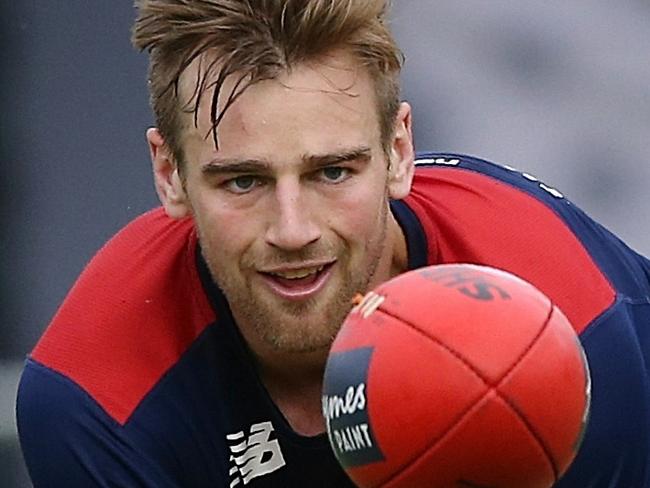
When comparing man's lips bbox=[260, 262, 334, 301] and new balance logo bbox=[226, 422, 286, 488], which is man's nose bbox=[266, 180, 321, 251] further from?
new balance logo bbox=[226, 422, 286, 488]

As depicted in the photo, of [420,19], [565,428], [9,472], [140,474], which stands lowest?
[9,472]

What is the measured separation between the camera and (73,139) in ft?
16.0

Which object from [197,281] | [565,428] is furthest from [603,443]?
[197,281]

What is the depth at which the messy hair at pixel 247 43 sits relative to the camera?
296cm

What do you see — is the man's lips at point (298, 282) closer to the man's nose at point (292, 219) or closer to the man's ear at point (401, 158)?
the man's nose at point (292, 219)

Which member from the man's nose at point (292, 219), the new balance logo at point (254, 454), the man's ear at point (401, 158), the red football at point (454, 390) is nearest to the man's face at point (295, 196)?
the man's nose at point (292, 219)

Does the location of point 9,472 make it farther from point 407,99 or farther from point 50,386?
point 50,386

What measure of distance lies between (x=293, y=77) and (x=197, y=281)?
47cm

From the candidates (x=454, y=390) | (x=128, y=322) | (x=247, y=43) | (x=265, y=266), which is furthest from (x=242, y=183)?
(x=454, y=390)

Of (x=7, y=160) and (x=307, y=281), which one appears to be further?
(x=7, y=160)

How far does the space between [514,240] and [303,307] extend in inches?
17.0

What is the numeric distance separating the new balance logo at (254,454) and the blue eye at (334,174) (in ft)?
1.69

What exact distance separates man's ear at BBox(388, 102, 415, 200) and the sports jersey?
0.09 m

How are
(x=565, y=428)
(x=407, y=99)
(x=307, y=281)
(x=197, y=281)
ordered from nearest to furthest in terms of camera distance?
(x=565, y=428) < (x=307, y=281) < (x=197, y=281) < (x=407, y=99)
